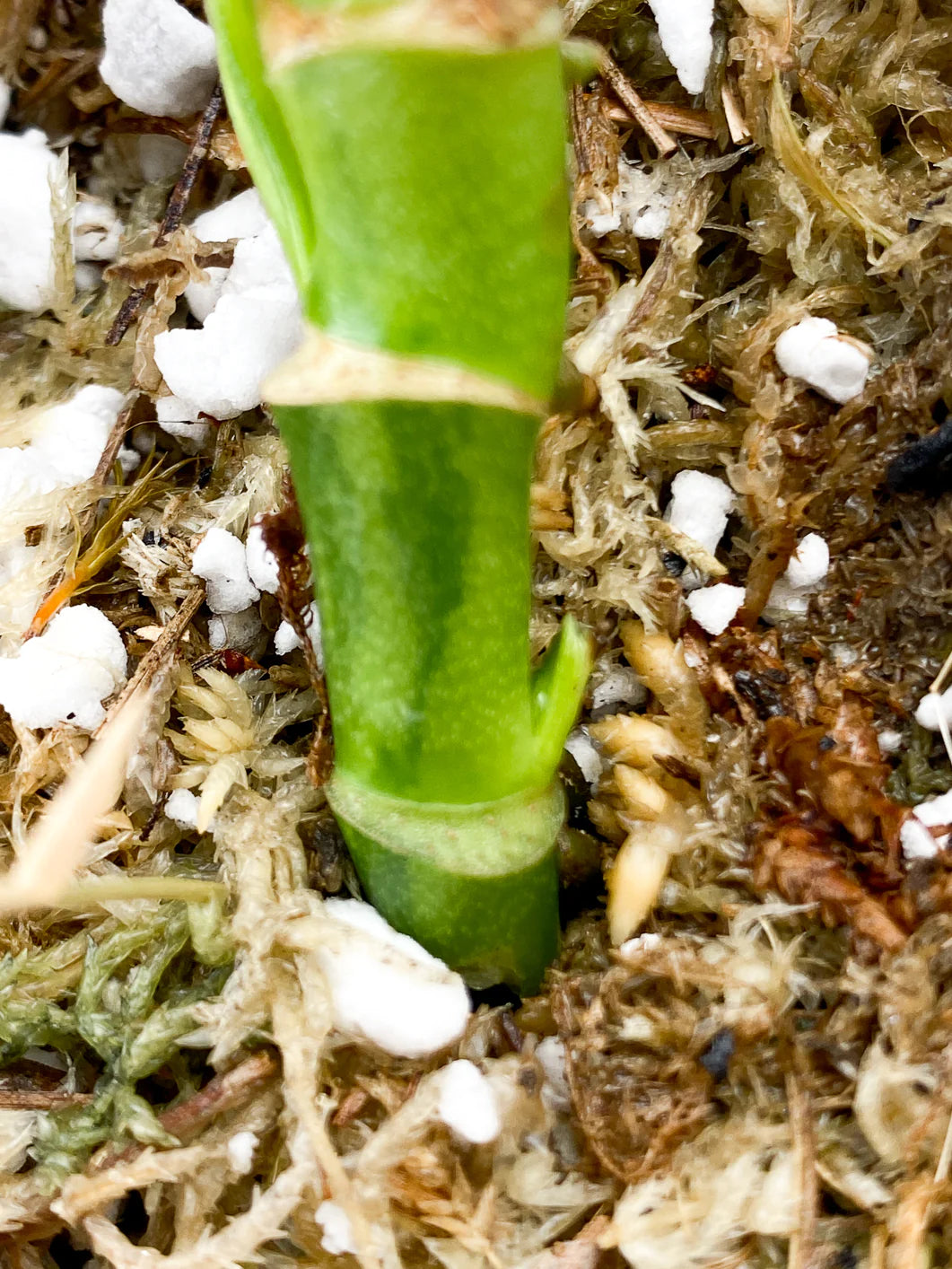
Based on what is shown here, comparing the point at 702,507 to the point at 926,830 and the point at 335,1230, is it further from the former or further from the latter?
the point at 335,1230

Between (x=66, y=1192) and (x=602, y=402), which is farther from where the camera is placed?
(x=602, y=402)

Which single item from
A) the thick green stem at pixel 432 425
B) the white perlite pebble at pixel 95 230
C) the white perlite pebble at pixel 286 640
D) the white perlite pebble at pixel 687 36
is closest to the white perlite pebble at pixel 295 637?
the white perlite pebble at pixel 286 640

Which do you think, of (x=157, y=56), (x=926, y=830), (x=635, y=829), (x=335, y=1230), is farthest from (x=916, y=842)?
(x=157, y=56)

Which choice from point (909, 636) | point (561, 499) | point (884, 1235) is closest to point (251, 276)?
point (561, 499)

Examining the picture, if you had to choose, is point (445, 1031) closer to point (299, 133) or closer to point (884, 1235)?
point (884, 1235)

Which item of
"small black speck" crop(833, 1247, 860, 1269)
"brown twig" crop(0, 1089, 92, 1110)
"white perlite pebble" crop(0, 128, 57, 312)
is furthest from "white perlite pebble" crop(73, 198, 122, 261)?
"small black speck" crop(833, 1247, 860, 1269)

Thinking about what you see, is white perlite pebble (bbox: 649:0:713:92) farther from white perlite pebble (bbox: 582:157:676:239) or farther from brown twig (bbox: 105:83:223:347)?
brown twig (bbox: 105:83:223:347)
